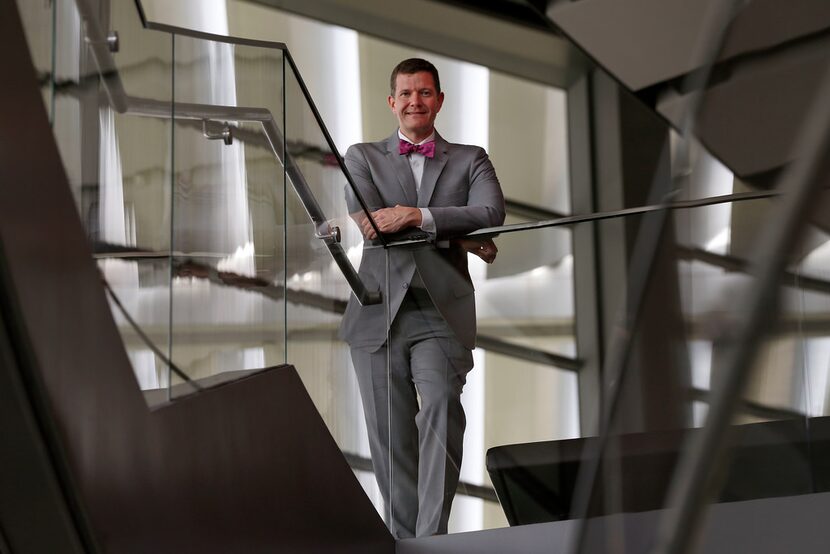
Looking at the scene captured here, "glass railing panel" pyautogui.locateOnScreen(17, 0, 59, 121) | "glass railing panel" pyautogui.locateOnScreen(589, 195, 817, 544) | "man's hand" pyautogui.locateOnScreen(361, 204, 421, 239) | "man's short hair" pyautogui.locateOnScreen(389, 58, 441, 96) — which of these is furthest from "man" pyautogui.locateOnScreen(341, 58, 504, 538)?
"glass railing panel" pyautogui.locateOnScreen(589, 195, 817, 544)

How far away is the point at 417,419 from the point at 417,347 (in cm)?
24

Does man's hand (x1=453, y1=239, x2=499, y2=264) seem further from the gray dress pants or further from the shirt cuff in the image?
the gray dress pants

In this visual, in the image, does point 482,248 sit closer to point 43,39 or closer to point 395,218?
point 395,218

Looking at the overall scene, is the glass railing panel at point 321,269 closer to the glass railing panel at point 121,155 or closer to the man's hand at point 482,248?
the man's hand at point 482,248

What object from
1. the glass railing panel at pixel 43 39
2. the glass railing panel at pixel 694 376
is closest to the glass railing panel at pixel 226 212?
the glass railing panel at pixel 43 39

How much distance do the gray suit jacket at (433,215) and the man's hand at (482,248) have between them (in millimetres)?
25

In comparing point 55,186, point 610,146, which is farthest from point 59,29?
point 610,146

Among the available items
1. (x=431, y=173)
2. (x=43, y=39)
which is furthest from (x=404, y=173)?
(x=43, y=39)

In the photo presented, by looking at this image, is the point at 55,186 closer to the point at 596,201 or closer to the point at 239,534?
the point at 239,534

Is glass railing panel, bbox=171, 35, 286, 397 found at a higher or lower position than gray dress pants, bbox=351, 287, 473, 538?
higher

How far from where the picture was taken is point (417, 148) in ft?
11.9

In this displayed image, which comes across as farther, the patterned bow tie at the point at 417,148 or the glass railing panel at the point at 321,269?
the patterned bow tie at the point at 417,148

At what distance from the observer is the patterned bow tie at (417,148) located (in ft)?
11.9

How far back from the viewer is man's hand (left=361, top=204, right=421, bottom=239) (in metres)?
3.34
